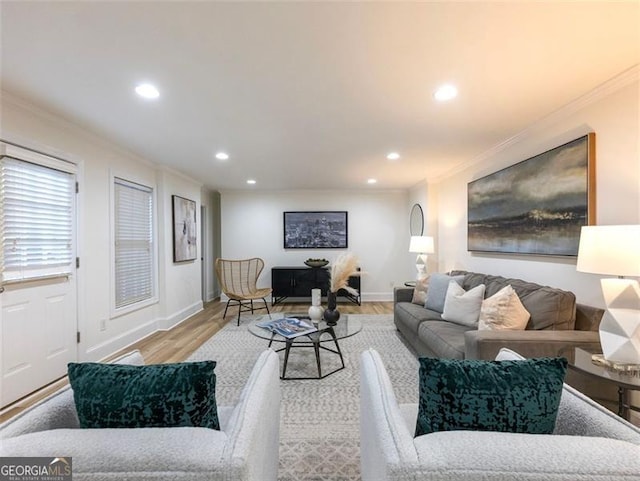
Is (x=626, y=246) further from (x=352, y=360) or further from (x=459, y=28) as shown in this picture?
(x=352, y=360)

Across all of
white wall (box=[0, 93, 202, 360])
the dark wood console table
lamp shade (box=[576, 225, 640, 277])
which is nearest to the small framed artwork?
white wall (box=[0, 93, 202, 360])

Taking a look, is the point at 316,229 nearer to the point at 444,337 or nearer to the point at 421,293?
the point at 421,293

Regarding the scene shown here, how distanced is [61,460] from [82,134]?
3.15m

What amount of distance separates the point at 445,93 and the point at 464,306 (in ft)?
6.08

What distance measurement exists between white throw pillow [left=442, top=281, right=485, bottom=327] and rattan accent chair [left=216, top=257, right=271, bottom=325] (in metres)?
2.75

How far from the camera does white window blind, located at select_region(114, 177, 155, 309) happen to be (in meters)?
3.56

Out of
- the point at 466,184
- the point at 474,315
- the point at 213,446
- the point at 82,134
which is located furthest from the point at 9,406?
the point at 466,184

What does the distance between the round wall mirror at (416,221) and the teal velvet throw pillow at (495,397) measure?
4686 millimetres

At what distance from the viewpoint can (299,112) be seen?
2.50 metres

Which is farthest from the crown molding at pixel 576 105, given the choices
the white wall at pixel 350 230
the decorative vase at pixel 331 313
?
the white wall at pixel 350 230

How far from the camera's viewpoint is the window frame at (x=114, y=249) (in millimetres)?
3383

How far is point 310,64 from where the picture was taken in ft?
6.02

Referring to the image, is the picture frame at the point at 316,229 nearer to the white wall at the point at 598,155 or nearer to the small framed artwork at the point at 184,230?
the small framed artwork at the point at 184,230

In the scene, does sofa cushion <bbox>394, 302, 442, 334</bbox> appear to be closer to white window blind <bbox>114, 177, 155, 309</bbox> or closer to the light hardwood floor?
the light hardwood floor
